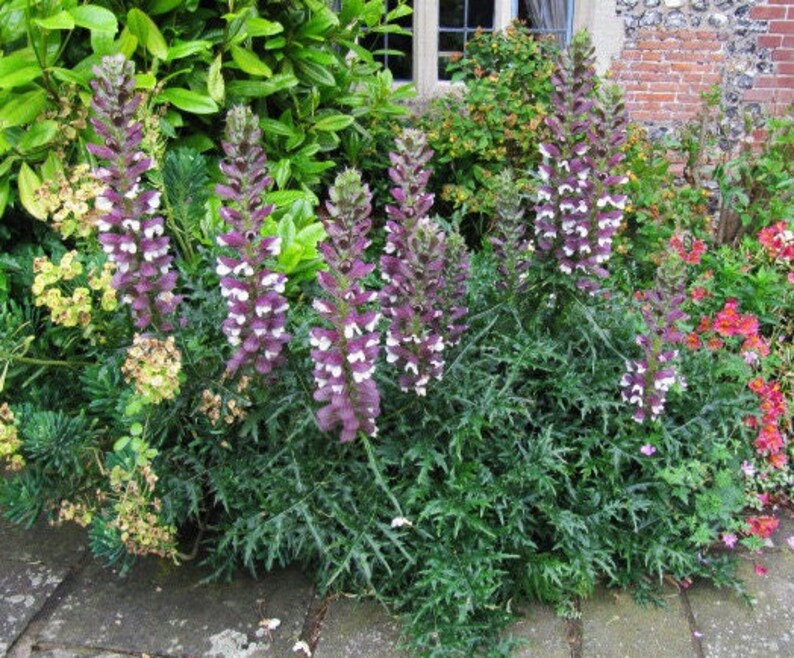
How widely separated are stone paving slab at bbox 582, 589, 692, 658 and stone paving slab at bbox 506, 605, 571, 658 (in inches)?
2.6

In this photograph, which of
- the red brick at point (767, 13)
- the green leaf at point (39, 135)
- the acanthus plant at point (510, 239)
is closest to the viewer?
the acanthus plant at point (510, 239)

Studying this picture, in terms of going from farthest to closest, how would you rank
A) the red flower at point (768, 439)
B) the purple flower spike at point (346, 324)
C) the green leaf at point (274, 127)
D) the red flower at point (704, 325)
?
the green leaf at point (274, 127)
the red flower at point (704, 325)
the red flower at point (768, 439)
the purple flower spike at point (346, 324)

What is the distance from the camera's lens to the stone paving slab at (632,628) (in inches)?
87.7

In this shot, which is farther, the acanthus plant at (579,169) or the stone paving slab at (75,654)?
the acanthus plant at (579,169)

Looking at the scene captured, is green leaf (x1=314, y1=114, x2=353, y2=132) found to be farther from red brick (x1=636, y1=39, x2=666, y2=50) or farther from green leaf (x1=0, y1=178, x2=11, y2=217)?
Result: red brick (x1=636, y1=39, x2=666, y2=50)

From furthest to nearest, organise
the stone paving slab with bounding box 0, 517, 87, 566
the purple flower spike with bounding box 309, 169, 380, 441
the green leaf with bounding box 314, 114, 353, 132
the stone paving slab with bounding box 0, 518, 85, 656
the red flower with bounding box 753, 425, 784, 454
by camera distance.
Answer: the green leaf with bounding box 314, 114, 353, 132 → the red flower with bounding box 753, 425, 784, 454 → the stone paving slab with bounding box 0, 517, 87, 566 → the stone paving slab with bounding box 0, 518, 85, 656 → the purple flower spike with bounding box 309, 169, 380, 441

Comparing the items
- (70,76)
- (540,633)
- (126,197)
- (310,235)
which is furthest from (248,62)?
(540,633)

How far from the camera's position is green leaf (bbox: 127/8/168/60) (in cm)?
290

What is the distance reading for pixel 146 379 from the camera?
2068 millimetres

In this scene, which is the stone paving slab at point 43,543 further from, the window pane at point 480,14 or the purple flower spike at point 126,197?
the window pane at point 480,14

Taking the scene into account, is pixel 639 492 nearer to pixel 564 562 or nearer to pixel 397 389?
pixel 564 562

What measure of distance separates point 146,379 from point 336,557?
0.76 metres

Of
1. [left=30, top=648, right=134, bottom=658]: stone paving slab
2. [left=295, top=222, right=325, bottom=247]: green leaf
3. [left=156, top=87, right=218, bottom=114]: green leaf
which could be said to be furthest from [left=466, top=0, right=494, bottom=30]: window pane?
[left=30, top=648, right=134, bottom=658]: stone paving slab

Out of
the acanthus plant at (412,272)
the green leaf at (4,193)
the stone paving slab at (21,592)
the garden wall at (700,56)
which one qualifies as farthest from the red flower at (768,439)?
the garden wall at (700,56)
